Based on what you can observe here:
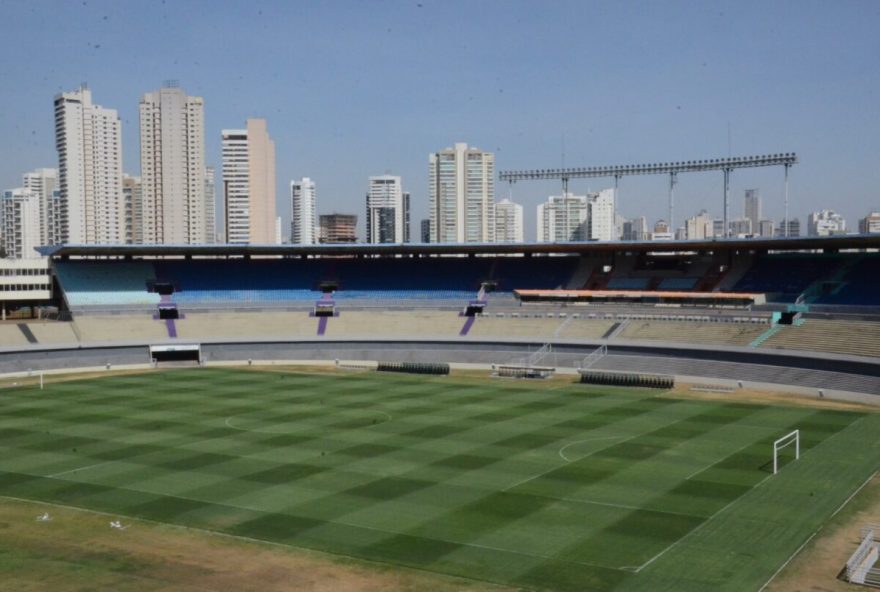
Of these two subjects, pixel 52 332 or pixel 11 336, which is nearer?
pixel 11 336

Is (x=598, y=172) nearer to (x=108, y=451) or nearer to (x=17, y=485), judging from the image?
(x=108, y=451)

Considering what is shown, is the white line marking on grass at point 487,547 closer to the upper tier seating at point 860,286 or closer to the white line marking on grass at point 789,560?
the white line marking on grass at point 789,560

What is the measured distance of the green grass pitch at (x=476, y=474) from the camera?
2336cm

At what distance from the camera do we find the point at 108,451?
119 ft

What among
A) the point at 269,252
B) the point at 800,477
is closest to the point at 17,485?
the point at 800,477

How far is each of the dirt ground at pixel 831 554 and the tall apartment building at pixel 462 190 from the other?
150107 millimetres

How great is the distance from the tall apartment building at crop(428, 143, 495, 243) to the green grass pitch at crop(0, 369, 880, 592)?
417 feet

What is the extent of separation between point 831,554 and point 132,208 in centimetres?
16651

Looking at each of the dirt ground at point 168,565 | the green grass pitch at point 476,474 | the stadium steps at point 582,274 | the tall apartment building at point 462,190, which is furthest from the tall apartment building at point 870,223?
the dirt ground at point 168,565

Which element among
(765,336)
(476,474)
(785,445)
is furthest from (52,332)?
(785,445)

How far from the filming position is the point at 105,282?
77250 mm

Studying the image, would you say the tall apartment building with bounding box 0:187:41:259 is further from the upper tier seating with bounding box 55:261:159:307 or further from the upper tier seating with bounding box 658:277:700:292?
the upper tier seating with bounding box 658:277:700:292

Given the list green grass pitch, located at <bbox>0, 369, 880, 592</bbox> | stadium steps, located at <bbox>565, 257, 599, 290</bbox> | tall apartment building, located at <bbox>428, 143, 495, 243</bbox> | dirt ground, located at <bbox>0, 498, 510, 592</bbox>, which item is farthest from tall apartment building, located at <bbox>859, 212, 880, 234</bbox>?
dirt ground, located at <bbox>0, 498, 510, 592</bbox>

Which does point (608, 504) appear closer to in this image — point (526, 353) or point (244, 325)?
point (526, 353)
